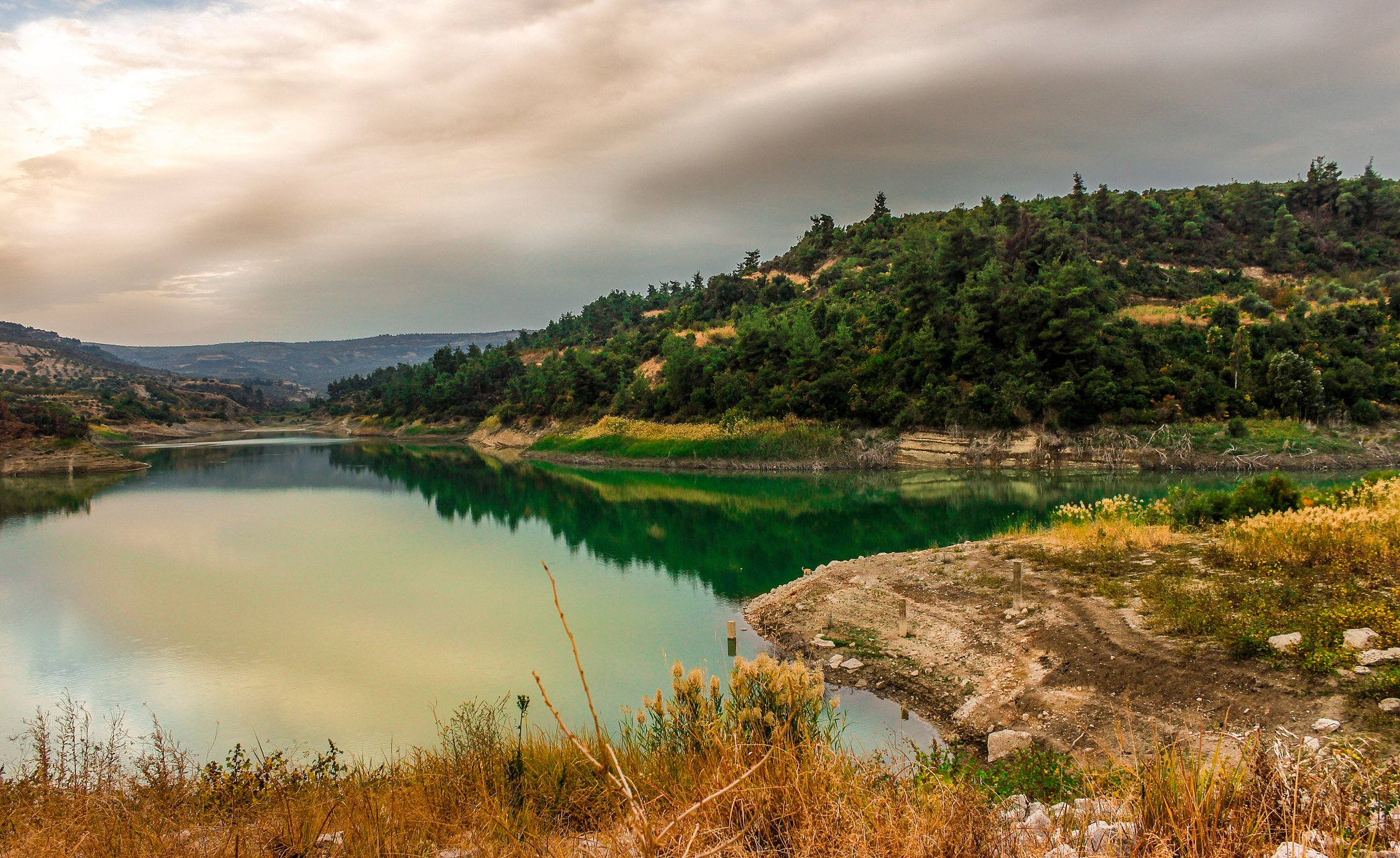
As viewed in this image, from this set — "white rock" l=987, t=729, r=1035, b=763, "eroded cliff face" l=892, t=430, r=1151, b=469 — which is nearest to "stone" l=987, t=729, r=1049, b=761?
"white rock" l=987, t=729, r=1035, b=763

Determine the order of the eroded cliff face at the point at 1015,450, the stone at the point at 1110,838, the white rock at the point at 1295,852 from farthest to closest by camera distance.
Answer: the eroded cliff face at the point at 1015,450, the stone at the point at 1110,838, the white rock at the point at 1295,852

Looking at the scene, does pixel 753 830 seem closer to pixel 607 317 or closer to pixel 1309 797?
pixel 1309 797

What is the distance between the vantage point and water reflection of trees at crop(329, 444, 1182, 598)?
66.4 ft

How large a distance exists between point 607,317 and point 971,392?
68.1 metres

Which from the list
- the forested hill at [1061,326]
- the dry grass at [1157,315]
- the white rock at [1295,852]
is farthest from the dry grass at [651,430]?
the white rock at [1295,852]

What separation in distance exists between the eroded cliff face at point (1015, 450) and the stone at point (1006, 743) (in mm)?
34167

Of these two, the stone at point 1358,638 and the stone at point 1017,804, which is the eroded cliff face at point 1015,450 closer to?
the stone at point 1358,638

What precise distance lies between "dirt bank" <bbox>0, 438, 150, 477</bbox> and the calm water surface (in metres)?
10.7

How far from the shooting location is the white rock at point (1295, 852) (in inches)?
110

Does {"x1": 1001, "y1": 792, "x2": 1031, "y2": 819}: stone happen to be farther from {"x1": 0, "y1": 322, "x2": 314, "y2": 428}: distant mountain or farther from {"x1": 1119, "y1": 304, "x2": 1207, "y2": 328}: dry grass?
{"x1": 0, "y1": 322, "x2": 314, "y2": 428}: distant mountain

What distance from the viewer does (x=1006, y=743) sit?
719cm

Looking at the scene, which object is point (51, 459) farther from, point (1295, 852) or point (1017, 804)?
point (1295, 852)

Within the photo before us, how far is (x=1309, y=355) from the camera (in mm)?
37562

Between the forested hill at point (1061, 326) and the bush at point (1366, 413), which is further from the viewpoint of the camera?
the forested hill at point (1061, 326)
